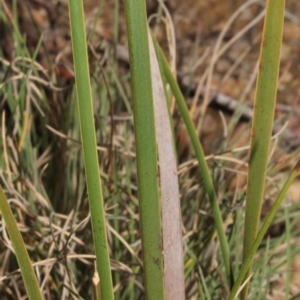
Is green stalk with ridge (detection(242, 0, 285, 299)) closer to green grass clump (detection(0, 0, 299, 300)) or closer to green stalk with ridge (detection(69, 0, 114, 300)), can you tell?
green grass clump (detection(0, 0, 299, 300))

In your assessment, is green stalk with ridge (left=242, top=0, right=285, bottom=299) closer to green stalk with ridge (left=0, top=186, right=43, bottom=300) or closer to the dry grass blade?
the dry grass blade

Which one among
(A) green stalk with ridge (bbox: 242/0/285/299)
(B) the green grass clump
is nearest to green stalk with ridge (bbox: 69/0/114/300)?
(B) the green grass clump

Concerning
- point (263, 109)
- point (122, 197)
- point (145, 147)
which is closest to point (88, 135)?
point (145, 147)

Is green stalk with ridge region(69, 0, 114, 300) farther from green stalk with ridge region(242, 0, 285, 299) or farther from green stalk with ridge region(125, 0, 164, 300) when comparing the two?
green stalk with ridge region(242, 0, 285, 299)

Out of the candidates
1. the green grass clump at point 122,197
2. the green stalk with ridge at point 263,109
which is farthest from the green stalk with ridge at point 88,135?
the green stalk with ridge at point 263,109

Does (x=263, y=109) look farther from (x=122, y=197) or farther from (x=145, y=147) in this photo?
(x=122, y=197)

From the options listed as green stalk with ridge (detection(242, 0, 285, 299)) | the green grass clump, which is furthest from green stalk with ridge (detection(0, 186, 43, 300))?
green stalk with ridge (detection(242, 0, 285, 299))

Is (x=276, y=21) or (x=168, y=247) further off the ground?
(x=276, y=21)

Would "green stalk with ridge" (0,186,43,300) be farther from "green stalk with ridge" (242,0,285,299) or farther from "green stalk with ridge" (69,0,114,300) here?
"green stalk with ridge" (242,0,285,299)

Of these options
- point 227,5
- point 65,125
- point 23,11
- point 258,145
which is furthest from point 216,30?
point 258,145

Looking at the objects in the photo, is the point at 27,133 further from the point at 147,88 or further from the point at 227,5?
the point at 227,5

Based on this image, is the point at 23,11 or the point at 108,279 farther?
the point at 23,11
